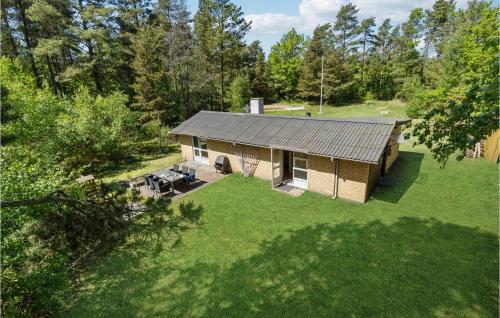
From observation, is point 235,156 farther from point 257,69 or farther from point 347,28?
point 347,28

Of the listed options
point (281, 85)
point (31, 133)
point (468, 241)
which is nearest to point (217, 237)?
point (468, 241)

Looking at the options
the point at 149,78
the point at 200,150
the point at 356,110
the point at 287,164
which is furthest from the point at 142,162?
the point at 356,110

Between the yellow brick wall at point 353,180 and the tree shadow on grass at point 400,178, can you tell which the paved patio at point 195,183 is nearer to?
the yellow brick wall at point 353,180

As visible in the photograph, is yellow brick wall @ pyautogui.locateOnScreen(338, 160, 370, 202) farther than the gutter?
No

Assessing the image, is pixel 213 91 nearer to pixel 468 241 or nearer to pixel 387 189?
pixel 387 189

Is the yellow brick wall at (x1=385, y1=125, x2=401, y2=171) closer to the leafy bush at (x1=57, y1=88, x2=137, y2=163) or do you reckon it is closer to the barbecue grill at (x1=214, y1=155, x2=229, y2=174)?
the barbecue grill at (x1=214, y1=155, x2=229, y2=174)

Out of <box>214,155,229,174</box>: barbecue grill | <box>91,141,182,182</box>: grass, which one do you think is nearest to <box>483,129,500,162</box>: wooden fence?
<box>214,155,229,174</box>: barbecue grill

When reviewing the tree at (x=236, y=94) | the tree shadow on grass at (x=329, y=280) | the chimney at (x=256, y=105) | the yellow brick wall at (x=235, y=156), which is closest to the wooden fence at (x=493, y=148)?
the tree shadow on grass at (x=329, y=280)
